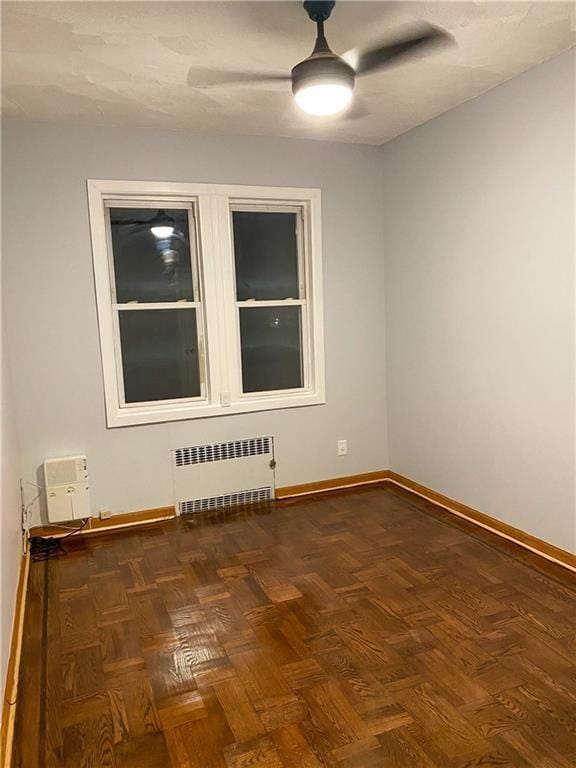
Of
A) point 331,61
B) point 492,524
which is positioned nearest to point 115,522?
point 492,524

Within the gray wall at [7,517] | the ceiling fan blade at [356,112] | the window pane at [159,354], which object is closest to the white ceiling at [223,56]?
the ceiling fan blade at [356,112]

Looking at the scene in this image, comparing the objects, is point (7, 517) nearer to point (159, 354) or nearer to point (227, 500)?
point (159, 354)

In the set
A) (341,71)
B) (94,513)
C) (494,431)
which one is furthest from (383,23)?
(94,513)

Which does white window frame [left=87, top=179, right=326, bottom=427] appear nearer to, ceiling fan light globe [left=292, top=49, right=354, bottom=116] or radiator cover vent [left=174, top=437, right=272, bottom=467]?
radiator cover vent [left=174, top=437, right=272, bottom=467]

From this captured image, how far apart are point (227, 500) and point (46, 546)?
4.04ft

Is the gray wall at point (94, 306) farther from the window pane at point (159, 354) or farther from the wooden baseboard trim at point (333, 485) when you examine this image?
the window pane at point (159, 354)

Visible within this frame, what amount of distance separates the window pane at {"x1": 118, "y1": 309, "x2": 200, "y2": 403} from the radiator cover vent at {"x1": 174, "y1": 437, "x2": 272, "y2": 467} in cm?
40

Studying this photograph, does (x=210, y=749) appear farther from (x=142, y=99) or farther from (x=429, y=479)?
(x=142, y=99)

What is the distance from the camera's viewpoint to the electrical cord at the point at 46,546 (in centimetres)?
340

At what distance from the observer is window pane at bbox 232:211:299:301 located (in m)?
4.10

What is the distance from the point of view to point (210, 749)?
187cm

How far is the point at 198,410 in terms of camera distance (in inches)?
157

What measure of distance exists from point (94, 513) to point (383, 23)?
3.21 m

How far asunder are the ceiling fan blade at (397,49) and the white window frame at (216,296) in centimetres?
139
